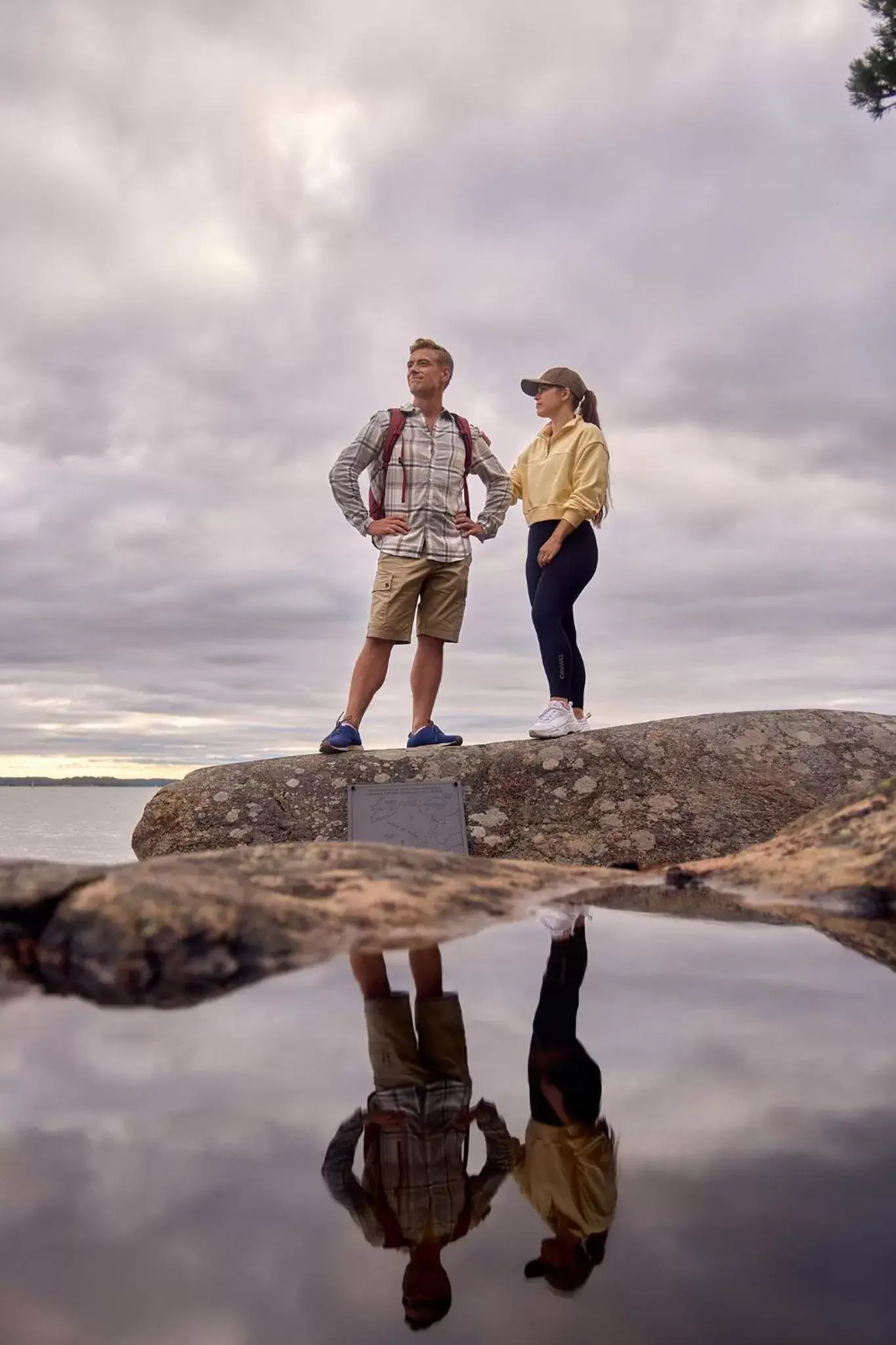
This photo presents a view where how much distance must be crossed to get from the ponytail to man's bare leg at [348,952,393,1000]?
5773mm

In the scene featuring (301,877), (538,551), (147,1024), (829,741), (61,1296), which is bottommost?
(61,1296)

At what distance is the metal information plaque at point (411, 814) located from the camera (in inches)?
209

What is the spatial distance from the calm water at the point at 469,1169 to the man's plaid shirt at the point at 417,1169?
0.04 ft

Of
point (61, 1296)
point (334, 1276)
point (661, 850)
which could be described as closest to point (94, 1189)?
point (61, 1296)

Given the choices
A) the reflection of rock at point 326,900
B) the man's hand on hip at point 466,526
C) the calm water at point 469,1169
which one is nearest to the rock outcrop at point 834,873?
the reflection of rock at point 326,900

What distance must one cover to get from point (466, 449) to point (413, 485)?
1.60 feet

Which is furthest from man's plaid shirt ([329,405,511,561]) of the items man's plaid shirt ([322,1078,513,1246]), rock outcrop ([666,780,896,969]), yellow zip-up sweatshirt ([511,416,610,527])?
man's plaid shirt ([322,1078,513,1246])

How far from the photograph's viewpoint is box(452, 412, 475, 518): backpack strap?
623 cm

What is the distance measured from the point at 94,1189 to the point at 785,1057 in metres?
0.67

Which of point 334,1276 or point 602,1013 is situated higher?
point 602,1013

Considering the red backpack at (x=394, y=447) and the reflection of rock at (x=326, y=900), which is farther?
the red backpack at (x=394, y=447)

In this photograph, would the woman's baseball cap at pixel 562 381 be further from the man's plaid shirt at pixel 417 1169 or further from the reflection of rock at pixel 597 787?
the man's plaid shirt at pixel 417 1169

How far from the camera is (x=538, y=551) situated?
6211 mm

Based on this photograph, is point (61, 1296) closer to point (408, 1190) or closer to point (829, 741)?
point (408, 1190)
